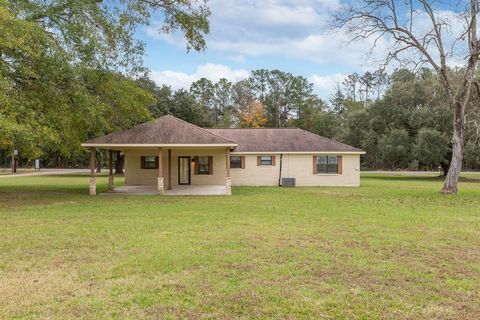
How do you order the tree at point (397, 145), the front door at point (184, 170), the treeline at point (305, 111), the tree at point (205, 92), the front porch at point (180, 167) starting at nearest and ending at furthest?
the treeline at point (305, 111), the front porch at point (180, 167), the front door at point (184, 170), the tree at point (397, 145), the tree at point (205, 92)

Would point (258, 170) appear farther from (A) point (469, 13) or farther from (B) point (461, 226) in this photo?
(B) point (461, 226)

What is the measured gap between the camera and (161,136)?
19.5 metres

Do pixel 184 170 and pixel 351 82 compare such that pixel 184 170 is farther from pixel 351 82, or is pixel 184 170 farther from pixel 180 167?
pixel 351 82

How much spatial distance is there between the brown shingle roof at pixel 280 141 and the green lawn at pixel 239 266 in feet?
46.3

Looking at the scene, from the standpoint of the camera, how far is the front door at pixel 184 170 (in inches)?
980

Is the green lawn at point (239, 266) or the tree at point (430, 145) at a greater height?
the tree at point (430, 145)

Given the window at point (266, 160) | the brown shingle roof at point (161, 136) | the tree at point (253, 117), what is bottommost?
Answer: the window at point (266, 160)

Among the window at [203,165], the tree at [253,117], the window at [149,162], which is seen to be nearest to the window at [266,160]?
the window at [203,165]

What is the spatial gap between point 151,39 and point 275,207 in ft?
37.1

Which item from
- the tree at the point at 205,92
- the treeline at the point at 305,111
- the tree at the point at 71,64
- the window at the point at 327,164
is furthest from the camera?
the tree at the point at 205,92

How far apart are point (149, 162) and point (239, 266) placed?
19328mm

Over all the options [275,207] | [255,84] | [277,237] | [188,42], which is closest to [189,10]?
[188,42]

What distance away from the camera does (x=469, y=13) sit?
19.5 metres

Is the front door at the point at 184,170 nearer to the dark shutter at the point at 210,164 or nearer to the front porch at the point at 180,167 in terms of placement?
the front porch at the point at 180,167
